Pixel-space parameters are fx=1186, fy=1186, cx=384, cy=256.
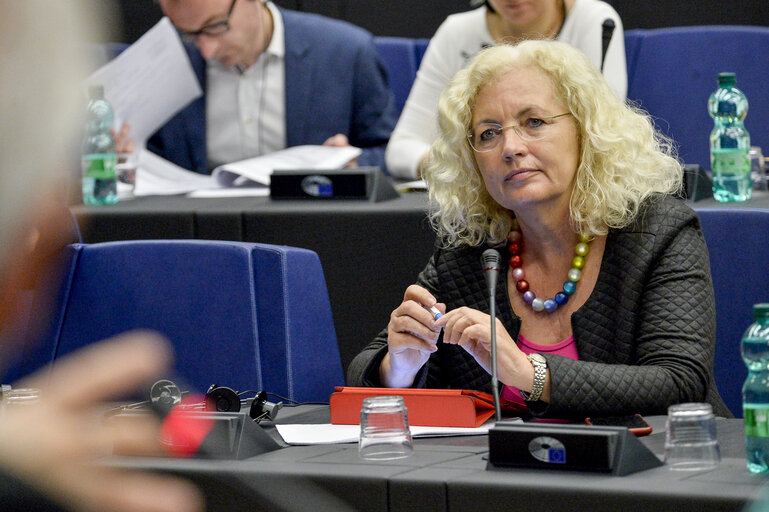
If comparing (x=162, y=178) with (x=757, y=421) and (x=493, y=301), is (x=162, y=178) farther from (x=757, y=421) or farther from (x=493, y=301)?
(x=757, y=421)

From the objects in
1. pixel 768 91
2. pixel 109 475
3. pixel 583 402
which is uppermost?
pixel 768 91

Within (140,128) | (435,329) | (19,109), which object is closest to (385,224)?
(435,329)

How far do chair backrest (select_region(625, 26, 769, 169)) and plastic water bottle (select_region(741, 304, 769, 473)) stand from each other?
244 centimetres

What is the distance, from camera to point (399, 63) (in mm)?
4387

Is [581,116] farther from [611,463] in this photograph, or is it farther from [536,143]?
[611,463]

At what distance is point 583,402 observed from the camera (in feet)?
5.96

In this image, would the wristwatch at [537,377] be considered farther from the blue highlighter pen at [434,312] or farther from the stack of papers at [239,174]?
the stack of papers at [239,174]

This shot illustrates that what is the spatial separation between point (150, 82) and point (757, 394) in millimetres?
2516

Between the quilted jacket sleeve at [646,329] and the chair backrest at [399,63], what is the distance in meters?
2.37

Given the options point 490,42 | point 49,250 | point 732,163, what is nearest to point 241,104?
point 490,42

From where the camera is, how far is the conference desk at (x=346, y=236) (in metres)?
2.71

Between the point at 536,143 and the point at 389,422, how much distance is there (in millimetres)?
769

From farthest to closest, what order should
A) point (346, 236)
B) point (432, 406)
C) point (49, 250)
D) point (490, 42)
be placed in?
point (490, 42) → point (346, 236) → point (432, 406) → point (49, 250)

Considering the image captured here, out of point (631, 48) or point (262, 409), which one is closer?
point (262, 409)
